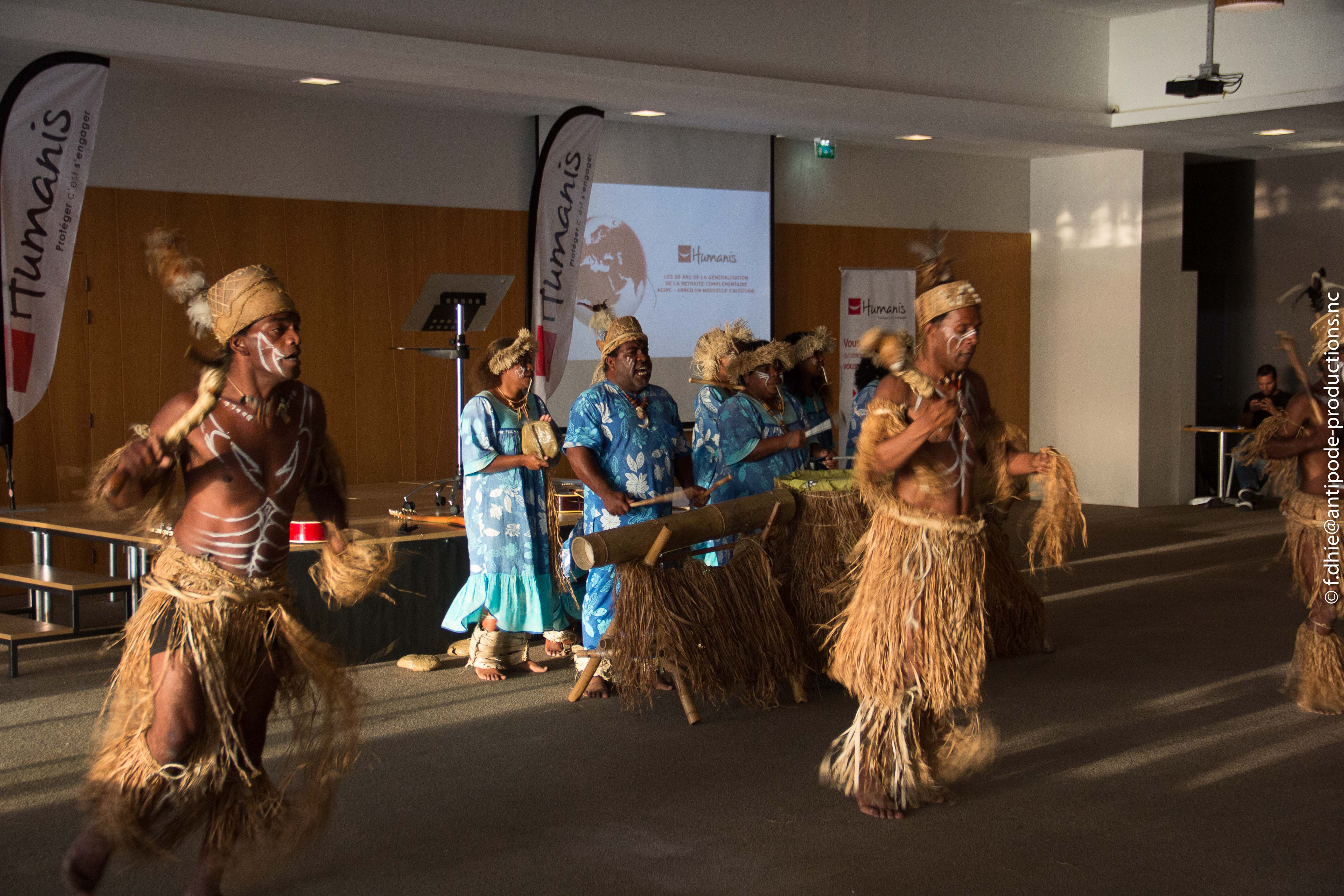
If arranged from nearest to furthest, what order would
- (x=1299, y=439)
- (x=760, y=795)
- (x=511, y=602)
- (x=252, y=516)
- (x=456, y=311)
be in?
(x=252, y=516)
(x=760, y=795)
(x=1299, y=439)
(x=511, y=602)
(x=456, y=311)

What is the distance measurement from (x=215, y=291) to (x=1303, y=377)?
12.0ft

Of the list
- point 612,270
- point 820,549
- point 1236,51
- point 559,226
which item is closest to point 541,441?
point 820,549

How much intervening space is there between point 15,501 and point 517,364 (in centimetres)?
369

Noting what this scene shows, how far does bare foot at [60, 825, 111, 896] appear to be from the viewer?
2535mm

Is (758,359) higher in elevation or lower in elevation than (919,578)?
higher

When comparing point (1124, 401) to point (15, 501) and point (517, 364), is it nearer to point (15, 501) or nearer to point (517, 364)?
point (517, 364)

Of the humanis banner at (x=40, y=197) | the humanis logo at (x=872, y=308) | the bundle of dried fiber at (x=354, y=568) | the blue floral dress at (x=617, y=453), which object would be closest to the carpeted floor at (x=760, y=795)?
the blue floral dress at (x=617, y=453)

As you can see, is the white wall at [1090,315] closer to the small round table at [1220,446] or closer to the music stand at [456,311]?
the small round table at [1220,446]

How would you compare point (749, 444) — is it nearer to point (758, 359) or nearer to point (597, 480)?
point (758, 359)

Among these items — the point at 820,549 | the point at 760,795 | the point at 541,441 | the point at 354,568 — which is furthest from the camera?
the point at 541,441

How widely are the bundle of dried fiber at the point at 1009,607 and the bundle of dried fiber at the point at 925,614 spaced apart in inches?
71.2

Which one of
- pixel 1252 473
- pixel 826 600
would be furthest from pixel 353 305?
pixel 1252 473

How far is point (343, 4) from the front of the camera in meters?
6.15

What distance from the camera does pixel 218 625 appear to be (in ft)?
8.59
